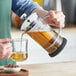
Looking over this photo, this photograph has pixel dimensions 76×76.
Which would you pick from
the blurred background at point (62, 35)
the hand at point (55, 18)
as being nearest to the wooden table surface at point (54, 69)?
the hand at point (55, 18)

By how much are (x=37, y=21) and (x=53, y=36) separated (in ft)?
0.44

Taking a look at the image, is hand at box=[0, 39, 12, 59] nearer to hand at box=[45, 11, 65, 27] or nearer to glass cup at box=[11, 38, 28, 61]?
glass cup at box=[11, 38, 28, 61]

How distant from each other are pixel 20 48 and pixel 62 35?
1.68 metres

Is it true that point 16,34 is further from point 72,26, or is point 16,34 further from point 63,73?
point 63,73

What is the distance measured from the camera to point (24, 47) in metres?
1.40

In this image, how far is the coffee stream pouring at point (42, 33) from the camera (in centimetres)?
142

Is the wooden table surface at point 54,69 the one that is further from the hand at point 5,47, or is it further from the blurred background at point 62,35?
the blurred background at point 62,35

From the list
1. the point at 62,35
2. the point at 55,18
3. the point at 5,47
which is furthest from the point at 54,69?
the point at 62,35

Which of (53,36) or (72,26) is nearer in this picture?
(53,36)

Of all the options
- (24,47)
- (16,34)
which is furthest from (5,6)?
(16,34)

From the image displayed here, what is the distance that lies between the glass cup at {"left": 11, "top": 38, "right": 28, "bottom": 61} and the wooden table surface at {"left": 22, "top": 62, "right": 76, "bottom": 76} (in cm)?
15

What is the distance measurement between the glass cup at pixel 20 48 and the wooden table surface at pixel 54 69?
15 cm

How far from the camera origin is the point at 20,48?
139 cm

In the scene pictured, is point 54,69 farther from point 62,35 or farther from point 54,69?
point 62,35
